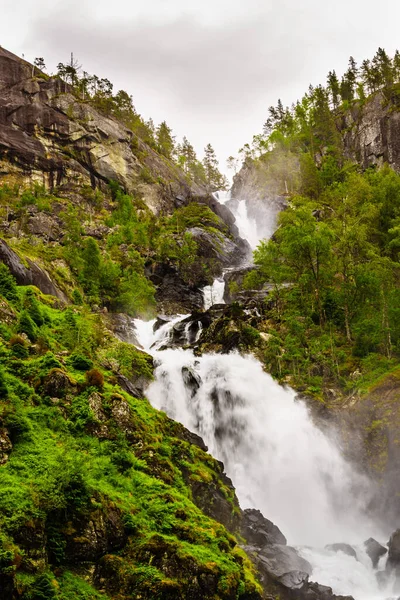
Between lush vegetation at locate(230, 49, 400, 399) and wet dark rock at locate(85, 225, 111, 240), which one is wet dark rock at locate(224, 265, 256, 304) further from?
wet dark rock at locate(85, 225, 111, 240)

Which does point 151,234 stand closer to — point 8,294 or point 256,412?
point 256,412

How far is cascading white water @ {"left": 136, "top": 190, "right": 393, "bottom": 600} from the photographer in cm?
2303

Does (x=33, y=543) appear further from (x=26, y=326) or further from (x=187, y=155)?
(x=187, y=155)

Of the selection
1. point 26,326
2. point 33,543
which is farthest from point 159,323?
point 33,543

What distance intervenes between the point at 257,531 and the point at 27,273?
62.7 feet

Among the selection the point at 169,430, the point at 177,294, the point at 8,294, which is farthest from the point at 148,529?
the point at 177,294

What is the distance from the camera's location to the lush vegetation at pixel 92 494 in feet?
29.7

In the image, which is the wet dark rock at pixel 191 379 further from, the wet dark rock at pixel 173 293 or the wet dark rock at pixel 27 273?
the wet dark rock at pixel 173 293

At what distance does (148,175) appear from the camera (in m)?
77.2

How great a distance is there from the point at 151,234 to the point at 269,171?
3598cm

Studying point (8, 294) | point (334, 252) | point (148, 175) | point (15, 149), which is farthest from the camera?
point (148, 175)

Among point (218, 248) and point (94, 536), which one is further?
point (218, 248)

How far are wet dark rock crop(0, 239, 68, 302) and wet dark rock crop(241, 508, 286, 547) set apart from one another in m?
17.0

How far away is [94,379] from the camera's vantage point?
15.0 m
